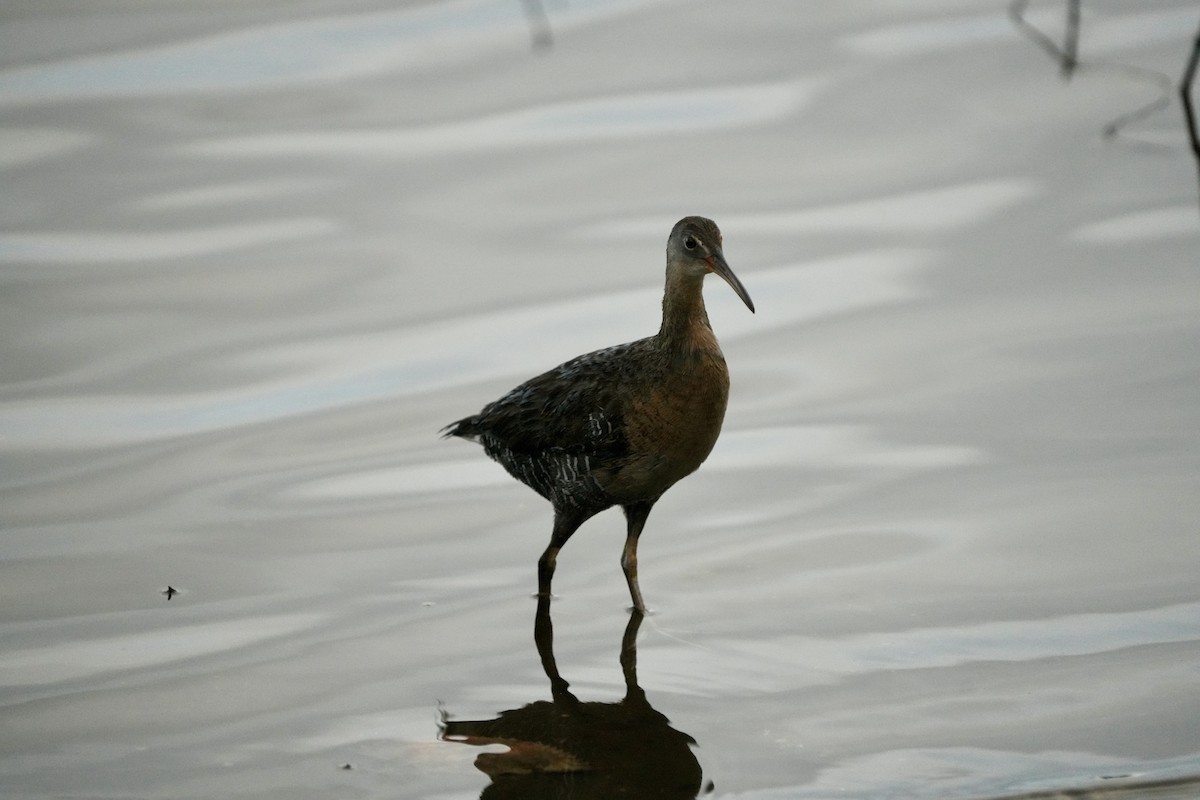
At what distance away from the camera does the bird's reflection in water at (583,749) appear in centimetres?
610

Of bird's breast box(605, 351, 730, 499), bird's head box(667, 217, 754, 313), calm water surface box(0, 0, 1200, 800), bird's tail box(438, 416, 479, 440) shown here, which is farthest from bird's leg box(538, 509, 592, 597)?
bird's head box(667, 217, 754, 313)

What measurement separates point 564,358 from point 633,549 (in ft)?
8.24

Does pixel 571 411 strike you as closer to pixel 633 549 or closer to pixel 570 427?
pixel 570 427

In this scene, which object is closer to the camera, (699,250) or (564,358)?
(699,250)

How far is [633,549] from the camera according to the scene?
298 inches

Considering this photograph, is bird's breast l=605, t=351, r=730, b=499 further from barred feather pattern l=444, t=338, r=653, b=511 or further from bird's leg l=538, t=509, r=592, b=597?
bird's leg l=538, t=509, r=592, b=597

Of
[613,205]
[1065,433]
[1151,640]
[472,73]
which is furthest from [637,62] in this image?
[1151,640]

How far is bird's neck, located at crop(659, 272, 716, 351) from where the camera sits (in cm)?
737

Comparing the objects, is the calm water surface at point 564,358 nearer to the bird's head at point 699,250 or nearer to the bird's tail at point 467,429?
the bird's tail at point 467,429

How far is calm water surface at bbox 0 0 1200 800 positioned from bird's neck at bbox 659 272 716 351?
1.05 metres

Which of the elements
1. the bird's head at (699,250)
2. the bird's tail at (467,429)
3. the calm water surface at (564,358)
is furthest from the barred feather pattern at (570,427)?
the calm water surface at (564,358)

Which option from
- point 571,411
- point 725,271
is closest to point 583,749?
point 571,411

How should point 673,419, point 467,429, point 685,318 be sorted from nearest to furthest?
point 673,419
point 685,318
point 467,429

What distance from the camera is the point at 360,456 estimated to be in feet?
29.9
